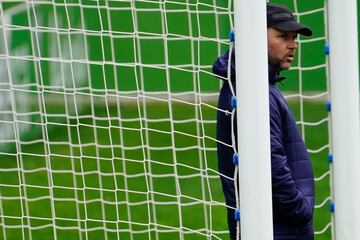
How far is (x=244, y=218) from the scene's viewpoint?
3916 millimetres

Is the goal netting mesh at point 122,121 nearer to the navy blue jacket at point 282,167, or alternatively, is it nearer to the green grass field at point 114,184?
the green grass field at point 114,184

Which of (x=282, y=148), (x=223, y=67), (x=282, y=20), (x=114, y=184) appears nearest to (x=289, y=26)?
(x=282, y=20)

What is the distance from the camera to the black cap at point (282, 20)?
169 inches

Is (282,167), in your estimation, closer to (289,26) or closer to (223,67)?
(223,67)

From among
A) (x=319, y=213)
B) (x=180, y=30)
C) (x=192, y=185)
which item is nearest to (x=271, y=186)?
(x=319, y=213)

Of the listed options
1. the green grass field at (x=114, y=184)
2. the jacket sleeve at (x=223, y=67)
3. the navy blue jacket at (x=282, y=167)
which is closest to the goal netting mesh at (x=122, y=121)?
the green grass field at (x=114, y=184)

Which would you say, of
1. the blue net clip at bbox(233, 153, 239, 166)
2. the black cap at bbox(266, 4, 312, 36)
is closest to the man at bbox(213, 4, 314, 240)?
the black cap at bbox(266, 4, 312, 36)

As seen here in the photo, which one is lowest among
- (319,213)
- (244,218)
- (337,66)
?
(319,213)

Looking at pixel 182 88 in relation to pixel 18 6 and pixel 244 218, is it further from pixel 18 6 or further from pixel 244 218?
pixel 244 218

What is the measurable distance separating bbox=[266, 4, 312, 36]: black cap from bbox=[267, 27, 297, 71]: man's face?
23 mm

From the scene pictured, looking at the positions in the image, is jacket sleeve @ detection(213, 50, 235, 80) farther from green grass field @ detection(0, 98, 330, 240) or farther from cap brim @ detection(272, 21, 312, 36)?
green grass field @ detection(0, 98, 330, 240)

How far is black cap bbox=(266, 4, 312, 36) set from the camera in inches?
169

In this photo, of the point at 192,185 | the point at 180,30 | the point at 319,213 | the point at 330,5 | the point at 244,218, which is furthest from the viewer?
the point at 180,30

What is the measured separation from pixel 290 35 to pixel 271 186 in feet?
2.12
